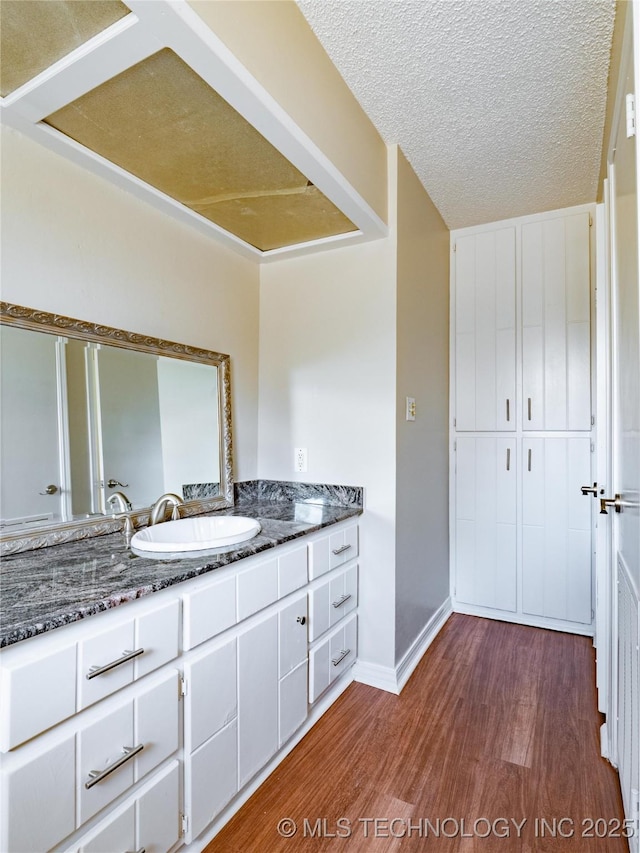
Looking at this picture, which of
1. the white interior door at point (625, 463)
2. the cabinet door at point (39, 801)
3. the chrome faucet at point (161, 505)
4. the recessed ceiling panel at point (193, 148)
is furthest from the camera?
the chrome faucet at point (161, 505)

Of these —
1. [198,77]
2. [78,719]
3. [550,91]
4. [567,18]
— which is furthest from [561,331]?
[78,719]

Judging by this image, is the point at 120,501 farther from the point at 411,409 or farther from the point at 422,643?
the point at 422,643

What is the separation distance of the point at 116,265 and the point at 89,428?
24.1 inches

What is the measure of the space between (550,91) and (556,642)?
106 inches

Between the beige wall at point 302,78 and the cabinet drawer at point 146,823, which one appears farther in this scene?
the beige wall at point 302,78

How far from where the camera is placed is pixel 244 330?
2.37 metres

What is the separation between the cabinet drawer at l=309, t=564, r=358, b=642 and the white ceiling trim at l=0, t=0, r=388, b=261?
5.21 ft

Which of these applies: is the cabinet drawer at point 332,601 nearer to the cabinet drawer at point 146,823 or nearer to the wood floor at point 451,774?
the wood floor at point 451,774

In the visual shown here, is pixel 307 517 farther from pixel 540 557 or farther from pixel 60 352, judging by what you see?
pixel 540 557

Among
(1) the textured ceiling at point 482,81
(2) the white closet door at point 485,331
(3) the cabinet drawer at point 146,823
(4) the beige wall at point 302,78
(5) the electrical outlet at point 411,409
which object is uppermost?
(1) the textured ceiling at point 482,81

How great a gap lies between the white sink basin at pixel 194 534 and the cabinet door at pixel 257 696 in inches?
11.6

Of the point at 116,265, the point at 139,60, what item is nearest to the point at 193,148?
the point at 139,60

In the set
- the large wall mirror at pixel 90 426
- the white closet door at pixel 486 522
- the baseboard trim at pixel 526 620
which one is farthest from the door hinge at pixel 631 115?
the baseboard trim at pixel 526 620

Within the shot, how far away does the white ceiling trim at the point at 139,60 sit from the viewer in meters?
1.06
